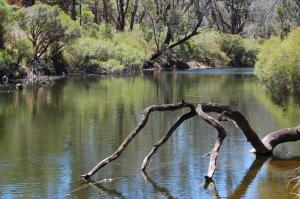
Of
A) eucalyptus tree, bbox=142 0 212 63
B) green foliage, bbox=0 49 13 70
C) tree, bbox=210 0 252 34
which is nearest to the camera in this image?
green foliage, bbox=0 49 13 70

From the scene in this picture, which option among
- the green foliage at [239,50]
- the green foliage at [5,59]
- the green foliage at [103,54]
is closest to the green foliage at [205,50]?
the green foliage at [239,50]

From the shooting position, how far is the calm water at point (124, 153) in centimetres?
2156

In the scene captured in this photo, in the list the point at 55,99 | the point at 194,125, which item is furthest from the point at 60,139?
the point at 55,99

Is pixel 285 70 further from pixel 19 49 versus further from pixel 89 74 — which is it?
pixel 89 74

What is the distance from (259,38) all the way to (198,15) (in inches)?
1170

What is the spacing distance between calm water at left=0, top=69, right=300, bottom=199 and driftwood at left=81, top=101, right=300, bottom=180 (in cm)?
57

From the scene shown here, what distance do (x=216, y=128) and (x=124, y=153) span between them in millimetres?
6572

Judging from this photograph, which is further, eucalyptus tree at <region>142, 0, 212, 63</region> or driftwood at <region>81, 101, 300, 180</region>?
eucalyptus tree at <region>142, 0, 212, 63</region>

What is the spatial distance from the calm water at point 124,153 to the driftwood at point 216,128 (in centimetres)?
57

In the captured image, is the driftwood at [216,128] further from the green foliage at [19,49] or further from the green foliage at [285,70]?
the green foliage at [19,49]

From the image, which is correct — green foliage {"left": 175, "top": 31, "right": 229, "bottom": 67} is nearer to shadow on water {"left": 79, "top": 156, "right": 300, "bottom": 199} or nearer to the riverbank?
the riverbank

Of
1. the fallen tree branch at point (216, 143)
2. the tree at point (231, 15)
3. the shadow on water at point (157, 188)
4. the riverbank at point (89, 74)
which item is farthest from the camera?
the tree at point (231, 15)

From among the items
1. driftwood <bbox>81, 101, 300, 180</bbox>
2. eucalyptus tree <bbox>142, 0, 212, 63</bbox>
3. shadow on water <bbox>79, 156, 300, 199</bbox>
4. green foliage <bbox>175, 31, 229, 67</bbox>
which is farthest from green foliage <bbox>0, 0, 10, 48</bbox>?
shadow on water <bbox>79, 156, 300, 199</bbox>

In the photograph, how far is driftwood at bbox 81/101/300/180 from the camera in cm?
2234
